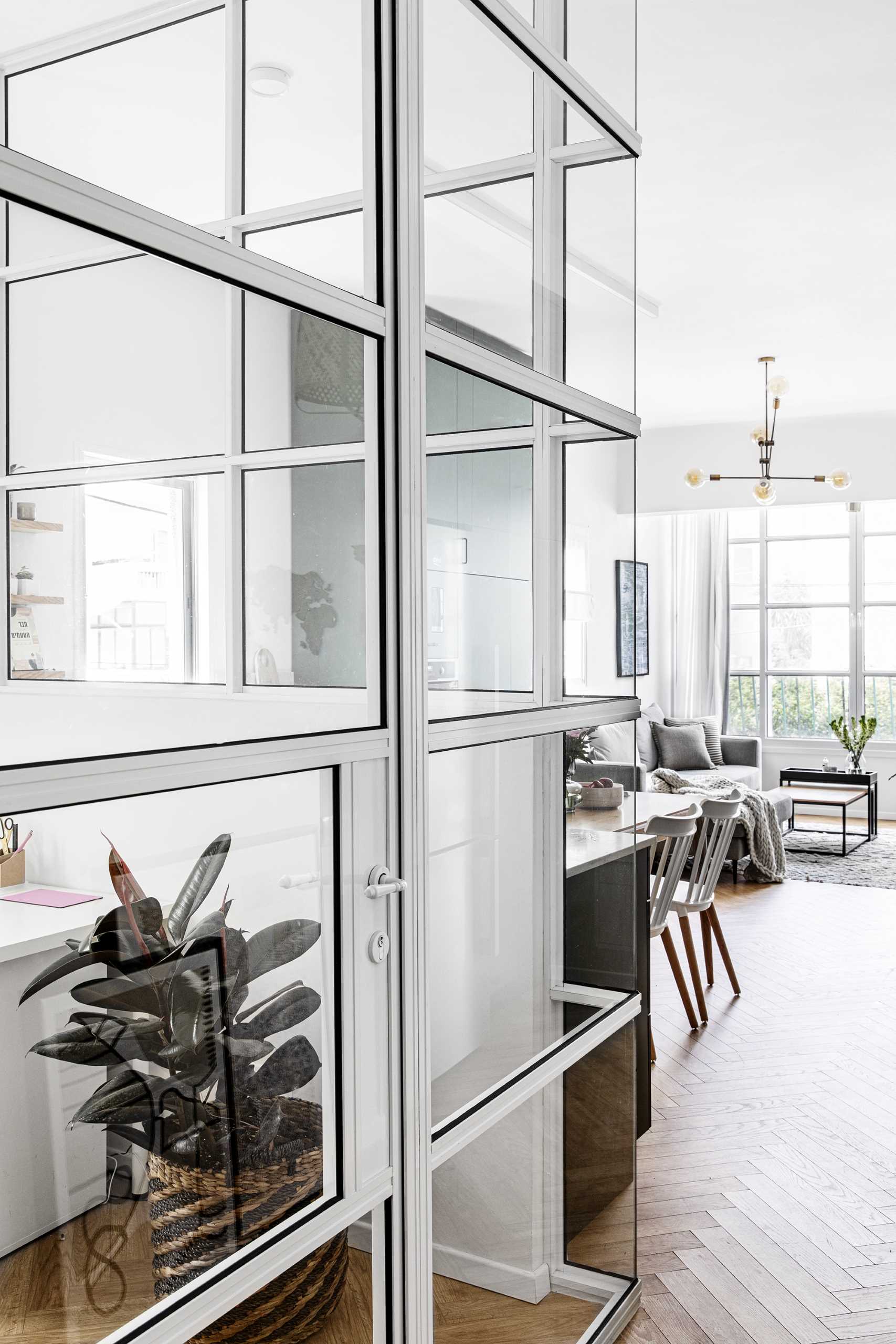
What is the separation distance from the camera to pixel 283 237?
1.25m

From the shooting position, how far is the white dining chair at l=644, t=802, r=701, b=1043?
359 centimetres

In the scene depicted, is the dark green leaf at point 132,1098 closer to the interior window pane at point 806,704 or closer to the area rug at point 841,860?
the area rug at point 841,860

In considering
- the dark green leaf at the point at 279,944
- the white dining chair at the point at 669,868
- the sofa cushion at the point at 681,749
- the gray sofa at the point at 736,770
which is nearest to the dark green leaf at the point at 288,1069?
the dark green leaf at the point at 279,944

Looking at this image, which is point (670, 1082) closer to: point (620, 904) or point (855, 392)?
point (620, 904)

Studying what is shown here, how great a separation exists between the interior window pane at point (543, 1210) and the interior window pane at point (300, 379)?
1098mm

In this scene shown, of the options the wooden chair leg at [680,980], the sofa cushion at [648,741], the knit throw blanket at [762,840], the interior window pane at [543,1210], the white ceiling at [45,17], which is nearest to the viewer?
the white ceiling at [45,17]

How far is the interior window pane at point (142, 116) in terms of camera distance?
95cm

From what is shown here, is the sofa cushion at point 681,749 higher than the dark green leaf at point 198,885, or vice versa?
the dark green leaf at point 198,885

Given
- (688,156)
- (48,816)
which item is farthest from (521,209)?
(688,156)

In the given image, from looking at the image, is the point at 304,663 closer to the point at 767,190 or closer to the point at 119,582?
the point at 119,582

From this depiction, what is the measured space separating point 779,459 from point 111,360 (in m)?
7.82

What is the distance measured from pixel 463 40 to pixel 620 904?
5.28 ft

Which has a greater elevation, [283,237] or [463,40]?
[463,40]

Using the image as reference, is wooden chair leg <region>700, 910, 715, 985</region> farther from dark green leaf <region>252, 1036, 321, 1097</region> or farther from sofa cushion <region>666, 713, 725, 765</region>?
sofa cushion <region>666, 713, 725, 765</region>
